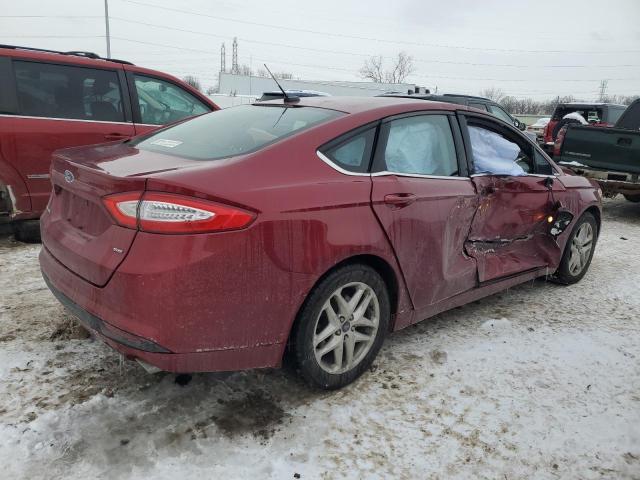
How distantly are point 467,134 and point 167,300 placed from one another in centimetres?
230

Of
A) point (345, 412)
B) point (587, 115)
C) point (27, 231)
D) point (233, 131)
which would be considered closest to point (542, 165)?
point (233, 131)

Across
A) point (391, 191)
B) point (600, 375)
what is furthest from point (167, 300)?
point (600, 375)

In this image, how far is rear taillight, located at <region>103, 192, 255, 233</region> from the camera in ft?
6.93

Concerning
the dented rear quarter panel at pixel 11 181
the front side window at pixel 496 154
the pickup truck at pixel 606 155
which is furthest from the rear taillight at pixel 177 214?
the pickup truck at pixel 606 155

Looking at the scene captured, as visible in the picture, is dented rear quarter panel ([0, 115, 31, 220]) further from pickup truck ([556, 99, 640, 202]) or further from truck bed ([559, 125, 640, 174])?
truck bed ([559, 125, 640, 174])

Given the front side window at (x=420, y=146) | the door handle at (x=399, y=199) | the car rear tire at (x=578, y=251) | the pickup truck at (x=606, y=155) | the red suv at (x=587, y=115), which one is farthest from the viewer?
the red suv at (x=587, y=115)

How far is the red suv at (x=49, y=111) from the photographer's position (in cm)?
469

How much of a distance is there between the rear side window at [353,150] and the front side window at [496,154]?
99cm

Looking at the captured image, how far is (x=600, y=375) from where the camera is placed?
10.3ft

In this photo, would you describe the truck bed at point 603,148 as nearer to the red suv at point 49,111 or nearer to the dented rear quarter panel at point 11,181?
the red suv at point 49,111

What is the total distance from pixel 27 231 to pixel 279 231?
385cm

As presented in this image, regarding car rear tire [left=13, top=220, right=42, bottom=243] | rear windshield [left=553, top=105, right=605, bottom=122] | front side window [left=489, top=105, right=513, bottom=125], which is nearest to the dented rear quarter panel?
car rear tire [left=13, top=220, right=42, bottom=243]

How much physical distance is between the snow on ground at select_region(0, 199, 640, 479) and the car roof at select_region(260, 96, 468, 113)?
4.83 ft

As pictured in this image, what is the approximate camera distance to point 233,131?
2.89 metres
